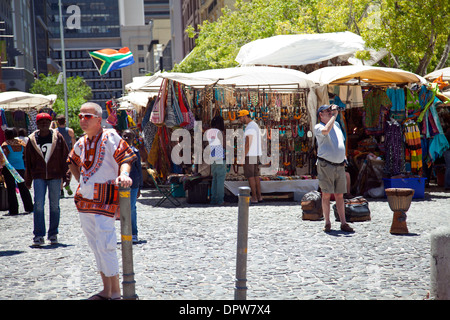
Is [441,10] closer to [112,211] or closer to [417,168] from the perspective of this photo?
[417,168]

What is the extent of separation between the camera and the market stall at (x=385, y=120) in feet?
46.1

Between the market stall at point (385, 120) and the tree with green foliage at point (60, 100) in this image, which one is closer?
the market stall at point (385, 120)

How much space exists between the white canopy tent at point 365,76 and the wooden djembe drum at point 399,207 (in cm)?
521

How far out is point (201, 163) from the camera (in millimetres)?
14109

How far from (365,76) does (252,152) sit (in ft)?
10.4

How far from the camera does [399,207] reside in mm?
9094

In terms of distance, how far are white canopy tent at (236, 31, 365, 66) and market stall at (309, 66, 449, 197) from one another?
227cm

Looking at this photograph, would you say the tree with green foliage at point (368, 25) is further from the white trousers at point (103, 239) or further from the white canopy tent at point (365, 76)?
the white trousers at point (103, 239)

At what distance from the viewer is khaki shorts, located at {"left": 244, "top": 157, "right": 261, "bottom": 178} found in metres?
13.5

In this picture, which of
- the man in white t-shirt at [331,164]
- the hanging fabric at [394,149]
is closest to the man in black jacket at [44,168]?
the man in white t-shirt at [331,164]

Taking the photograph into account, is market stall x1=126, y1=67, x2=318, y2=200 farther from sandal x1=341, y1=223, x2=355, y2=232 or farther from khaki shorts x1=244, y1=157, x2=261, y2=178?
sandal x1=341, y1=223, x2=355, y2=232

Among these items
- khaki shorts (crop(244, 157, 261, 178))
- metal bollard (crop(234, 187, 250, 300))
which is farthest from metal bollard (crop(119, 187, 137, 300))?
khaki shorts (crop(244, 157, 261, 178))
